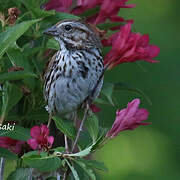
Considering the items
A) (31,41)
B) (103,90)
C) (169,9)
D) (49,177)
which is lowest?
(169,9)

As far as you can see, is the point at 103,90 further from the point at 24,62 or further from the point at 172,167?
the point at 172,167

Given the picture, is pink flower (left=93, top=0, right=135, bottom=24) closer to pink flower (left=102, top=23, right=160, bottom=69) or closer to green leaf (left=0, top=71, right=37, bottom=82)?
pink flower (left=102, top=23, right=160, bottom=69)

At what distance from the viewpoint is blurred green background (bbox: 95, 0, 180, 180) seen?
531 centimetres

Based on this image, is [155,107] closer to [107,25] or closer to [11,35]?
[107,25]

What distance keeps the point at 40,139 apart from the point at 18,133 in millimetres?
147

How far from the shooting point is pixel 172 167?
556 cm

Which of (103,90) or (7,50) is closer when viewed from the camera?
(7,50)

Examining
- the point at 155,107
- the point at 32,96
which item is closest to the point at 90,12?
the point at 32,96

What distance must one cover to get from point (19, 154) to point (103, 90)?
393 mm

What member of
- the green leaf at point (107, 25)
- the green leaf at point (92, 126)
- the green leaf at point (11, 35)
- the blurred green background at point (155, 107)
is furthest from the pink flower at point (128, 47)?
the blurred green background at point (155, 107)

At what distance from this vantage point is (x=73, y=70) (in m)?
2.57

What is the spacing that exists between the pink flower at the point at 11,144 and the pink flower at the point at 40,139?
7.0 inches

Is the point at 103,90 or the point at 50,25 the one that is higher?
the point at 50,25

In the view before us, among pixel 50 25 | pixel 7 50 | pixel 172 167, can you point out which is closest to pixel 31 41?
pixel 50 25
